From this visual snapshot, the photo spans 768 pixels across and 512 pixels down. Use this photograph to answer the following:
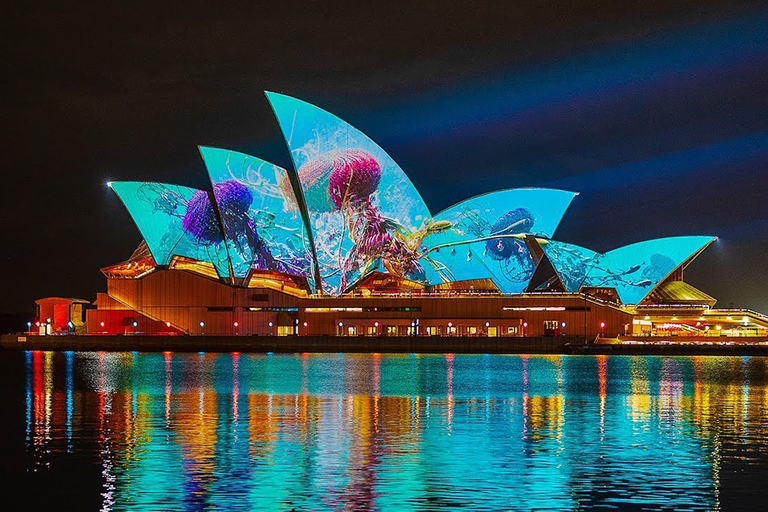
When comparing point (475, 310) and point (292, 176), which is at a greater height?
point (292, 176)

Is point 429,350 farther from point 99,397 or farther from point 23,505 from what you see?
point 23,505

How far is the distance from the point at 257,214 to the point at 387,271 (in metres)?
9.36

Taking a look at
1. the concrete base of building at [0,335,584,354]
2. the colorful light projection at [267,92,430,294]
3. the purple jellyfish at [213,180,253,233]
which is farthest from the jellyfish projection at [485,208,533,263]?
the purple jellyfish at [213,180,253,233]

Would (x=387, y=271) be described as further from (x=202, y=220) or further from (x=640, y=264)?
(x=640, y=264)

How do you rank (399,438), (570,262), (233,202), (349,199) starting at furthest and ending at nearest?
(570,262) < (233,202) < (349,199) < (399,438)

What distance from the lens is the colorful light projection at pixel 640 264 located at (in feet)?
243

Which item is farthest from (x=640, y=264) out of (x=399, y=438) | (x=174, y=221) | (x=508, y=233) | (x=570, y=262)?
(x=399, y=438)

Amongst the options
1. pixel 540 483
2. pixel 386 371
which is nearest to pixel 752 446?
pixel 540 483

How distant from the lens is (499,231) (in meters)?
74.1

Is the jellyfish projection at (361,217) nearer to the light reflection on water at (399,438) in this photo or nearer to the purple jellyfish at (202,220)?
the purple jellyfish at (202,220)

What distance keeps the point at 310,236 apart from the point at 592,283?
18657 millimetres

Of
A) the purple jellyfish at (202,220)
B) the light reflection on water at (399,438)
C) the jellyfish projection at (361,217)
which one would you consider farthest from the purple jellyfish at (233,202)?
the light reflection on water at (399,438)

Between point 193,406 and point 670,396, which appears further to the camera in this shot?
A: point 670,396

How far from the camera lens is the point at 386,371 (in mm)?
48375
